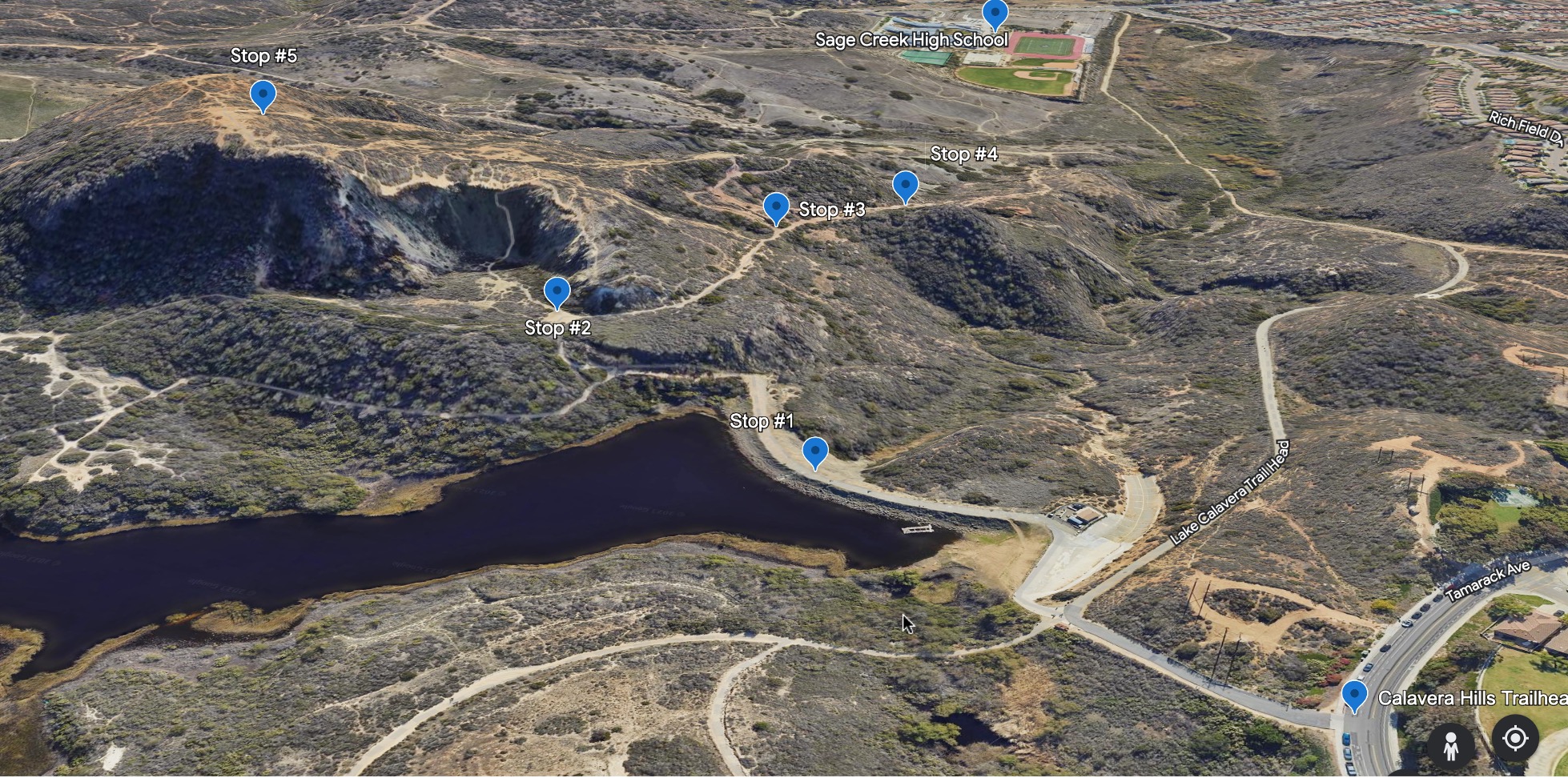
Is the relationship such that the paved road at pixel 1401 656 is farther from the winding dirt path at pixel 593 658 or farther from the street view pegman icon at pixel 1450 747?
the winding dirt path at pixel 593 658

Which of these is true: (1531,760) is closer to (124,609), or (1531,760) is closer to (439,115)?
(124,609)

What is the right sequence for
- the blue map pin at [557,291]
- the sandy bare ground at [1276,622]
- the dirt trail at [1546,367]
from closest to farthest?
the sandy bare ground at [1276,622], the dirt trail at [1546,367], the blue map pin at [557,291]

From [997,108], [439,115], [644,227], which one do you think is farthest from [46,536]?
[997,108]

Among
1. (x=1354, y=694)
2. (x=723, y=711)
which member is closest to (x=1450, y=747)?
(x=1354, y=694)

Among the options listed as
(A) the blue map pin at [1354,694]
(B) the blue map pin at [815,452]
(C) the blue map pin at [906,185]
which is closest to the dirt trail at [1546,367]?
(A) the blue map pin at [1354,694]

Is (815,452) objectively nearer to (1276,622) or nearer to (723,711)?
(723,711)
